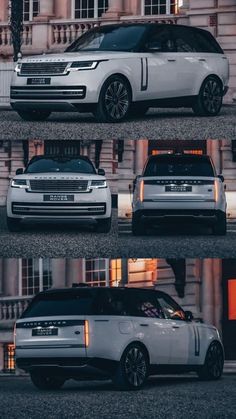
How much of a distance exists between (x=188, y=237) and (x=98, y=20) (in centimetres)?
1581

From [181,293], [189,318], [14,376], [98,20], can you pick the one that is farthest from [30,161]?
[98,20]

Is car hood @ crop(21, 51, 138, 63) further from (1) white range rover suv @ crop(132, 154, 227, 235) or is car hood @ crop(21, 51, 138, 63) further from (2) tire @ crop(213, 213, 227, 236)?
(2) tire @ crop(213, 213, 227, 236)

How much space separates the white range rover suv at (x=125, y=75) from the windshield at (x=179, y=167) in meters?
1.10

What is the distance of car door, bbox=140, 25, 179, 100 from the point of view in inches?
1107

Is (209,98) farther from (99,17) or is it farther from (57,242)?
(99,17)

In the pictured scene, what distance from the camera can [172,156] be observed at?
88.9ft

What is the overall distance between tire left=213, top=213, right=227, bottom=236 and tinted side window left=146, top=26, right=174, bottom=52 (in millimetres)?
3558

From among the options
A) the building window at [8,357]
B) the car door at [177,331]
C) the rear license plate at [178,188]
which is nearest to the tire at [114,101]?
the rear license plate at [178,188]

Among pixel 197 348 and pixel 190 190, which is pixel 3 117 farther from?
pixel 197 348

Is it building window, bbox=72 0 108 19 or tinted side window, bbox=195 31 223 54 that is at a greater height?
building window, bbox=72 0 108 19

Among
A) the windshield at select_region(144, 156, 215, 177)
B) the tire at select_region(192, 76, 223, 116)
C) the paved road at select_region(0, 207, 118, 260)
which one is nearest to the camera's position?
the windshield at select_region(144, 156, 215, 177)

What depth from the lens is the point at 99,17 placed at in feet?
142

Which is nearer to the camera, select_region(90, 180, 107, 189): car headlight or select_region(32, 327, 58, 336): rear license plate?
select_region(32, 327, 58, 336): rear license plate

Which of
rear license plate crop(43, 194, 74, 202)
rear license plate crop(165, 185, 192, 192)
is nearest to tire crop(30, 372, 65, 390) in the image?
rear license plate crop(43, 194, 74, 202)
